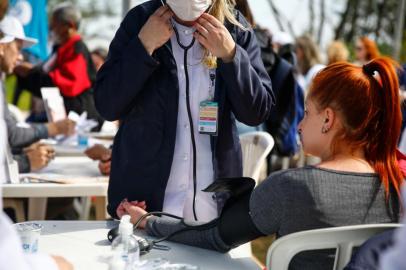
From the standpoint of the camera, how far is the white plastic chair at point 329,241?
1592 millimetres

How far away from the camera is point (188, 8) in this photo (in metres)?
2.13

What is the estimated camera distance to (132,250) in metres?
1.78

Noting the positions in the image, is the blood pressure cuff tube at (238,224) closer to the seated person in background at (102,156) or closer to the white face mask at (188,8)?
the white face mask at (188,8)

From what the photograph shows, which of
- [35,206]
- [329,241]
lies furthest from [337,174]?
[35,206]

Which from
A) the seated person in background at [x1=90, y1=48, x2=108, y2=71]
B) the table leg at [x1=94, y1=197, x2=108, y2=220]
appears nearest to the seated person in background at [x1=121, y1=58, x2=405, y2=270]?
the table leg at [x1=94, y1=197, x2=108, y2=220]

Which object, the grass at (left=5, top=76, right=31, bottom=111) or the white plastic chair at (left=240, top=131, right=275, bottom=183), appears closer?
the white plastic chair at (left=240, top=131, right=275, bottom=183)

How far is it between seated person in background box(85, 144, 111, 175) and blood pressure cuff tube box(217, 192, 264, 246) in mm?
1564

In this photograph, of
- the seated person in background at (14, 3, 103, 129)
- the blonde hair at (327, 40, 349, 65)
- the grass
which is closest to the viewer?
the seated person in background at (14, 3, 103, 129)

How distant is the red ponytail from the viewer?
5.79 feet

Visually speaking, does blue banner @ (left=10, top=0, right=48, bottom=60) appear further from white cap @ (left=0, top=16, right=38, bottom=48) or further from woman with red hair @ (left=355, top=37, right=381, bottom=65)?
woman with red hair @ (left=355, top=37, right=381, bottom=65)

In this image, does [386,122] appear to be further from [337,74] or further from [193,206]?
[193,206]

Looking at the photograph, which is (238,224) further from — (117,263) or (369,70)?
(369,70)

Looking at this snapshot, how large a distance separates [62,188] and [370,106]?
1.59 m

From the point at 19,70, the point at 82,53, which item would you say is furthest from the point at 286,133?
the point at 19,70
